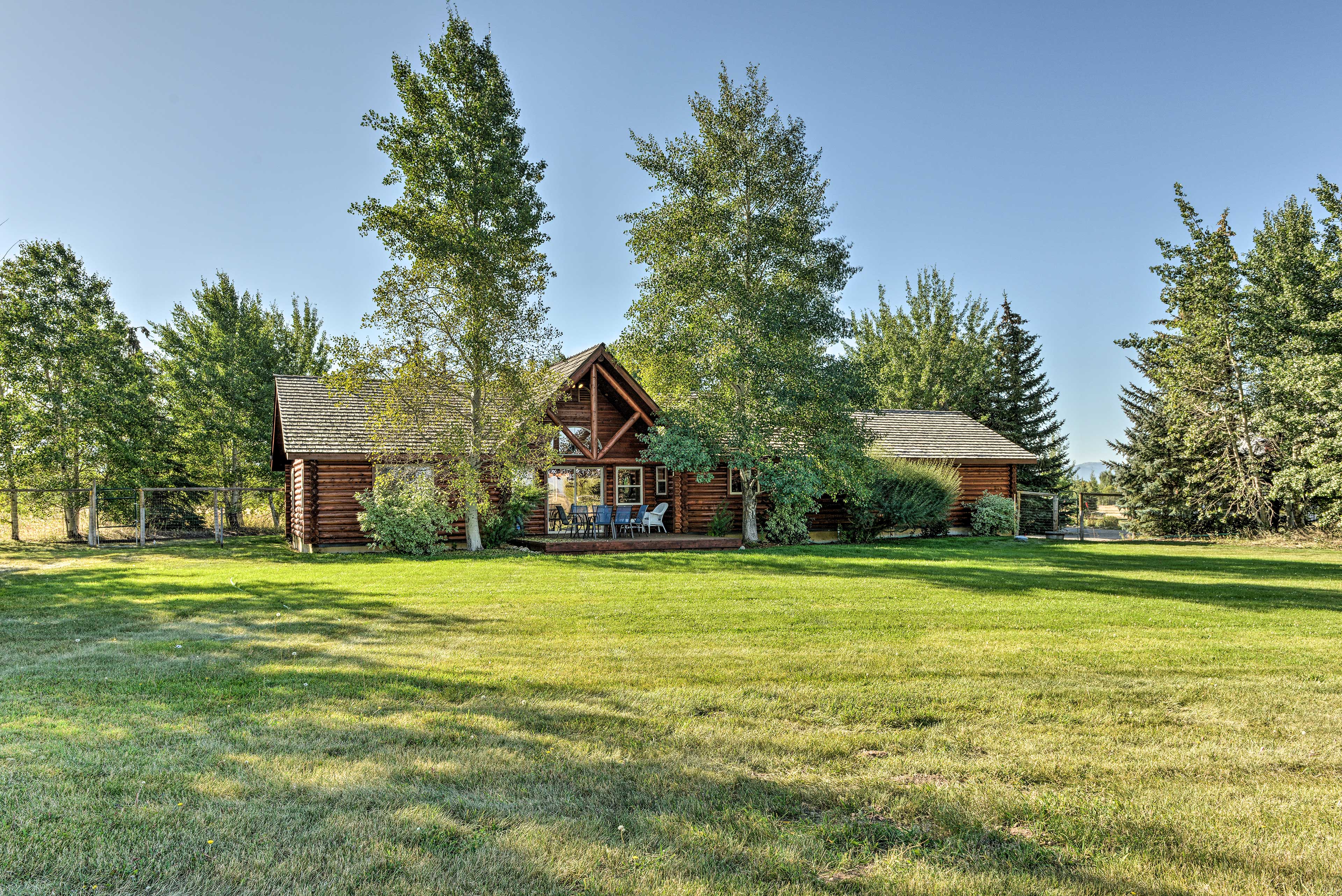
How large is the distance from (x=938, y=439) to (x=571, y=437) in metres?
14.8

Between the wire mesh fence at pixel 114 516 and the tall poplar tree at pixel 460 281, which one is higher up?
the tall poplar tree at pixel 460 281

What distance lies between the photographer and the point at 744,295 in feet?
66.2

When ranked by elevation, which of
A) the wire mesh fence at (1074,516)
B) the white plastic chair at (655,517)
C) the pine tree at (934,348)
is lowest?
the wire mesh fence at (1074,516)

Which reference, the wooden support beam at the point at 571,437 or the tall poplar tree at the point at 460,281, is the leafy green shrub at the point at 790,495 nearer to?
the wooden support beam at the point at 571,437

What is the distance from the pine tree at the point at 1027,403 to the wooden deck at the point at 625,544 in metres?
24.0

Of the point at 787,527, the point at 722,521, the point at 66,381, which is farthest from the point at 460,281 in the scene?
the point at 66,381

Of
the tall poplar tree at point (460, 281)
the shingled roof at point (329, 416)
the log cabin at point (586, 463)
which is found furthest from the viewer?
the log cabin at point (586, 463)

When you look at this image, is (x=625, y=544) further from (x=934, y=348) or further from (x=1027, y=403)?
(x=934, y=348)

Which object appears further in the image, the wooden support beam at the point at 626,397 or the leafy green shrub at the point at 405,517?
the wooden support beam at the point at 626,397

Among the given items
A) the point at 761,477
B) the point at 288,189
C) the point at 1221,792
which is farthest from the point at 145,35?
the point at 1221,792

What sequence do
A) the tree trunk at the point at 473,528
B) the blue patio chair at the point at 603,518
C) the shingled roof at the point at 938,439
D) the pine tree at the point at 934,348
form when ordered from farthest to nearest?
the pine tree at the point at 934,348
the shingled roof at the point at 938,439
the blue patio chair at the point at 603,518
the tree trunk at the point at 473,528

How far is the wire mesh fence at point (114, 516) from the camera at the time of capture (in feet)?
73.1

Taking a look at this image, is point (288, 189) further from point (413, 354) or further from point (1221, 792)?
point (1221, 792)

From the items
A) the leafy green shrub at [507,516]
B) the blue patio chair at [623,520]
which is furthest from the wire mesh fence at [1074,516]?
the leafy green shrub at [507,516]
